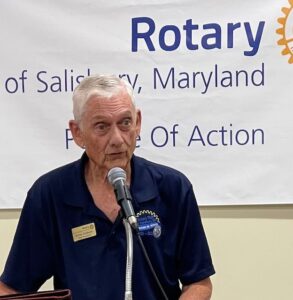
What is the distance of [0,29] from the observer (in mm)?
2309

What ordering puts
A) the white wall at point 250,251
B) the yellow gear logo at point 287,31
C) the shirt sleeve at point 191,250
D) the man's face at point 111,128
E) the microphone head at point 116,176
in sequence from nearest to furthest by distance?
the microphone head at point 116,176, the man's face at point 111,128, the shirt sleeve at point 191,250, the yellow gear logo at point 287,31, the white wall at point 250,251

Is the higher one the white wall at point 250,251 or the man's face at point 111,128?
the man's face at point 111,128

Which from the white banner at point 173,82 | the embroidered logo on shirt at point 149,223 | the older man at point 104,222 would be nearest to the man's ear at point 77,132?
the older man at point 104,222

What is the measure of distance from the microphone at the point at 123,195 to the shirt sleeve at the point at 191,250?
39cm

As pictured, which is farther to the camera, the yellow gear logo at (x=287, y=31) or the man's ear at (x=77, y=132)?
the yellow gear logo at (x=287, y=31)

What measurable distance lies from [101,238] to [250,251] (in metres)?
0.94

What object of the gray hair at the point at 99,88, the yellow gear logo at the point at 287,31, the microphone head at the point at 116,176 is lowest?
the microphone head at the point at 116,176

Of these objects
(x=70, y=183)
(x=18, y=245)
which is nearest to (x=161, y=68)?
(x=70, y=183)

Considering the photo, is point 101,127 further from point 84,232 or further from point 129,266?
point 129,266

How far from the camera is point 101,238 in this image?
148 centimetres

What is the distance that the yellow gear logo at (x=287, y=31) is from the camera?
2.15 m

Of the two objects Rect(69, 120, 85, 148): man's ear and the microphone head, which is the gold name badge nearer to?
Rect(69, 120, 85, 148): man's ear

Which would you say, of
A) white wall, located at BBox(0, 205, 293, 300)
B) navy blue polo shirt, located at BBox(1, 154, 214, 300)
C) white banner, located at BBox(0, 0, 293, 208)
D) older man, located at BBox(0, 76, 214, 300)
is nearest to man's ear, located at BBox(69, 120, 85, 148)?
older man, located at BBox(0, 76, 214, 300)

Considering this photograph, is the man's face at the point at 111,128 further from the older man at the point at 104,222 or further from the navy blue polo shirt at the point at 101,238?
the navy blue polo shirt at the point at 101,238
